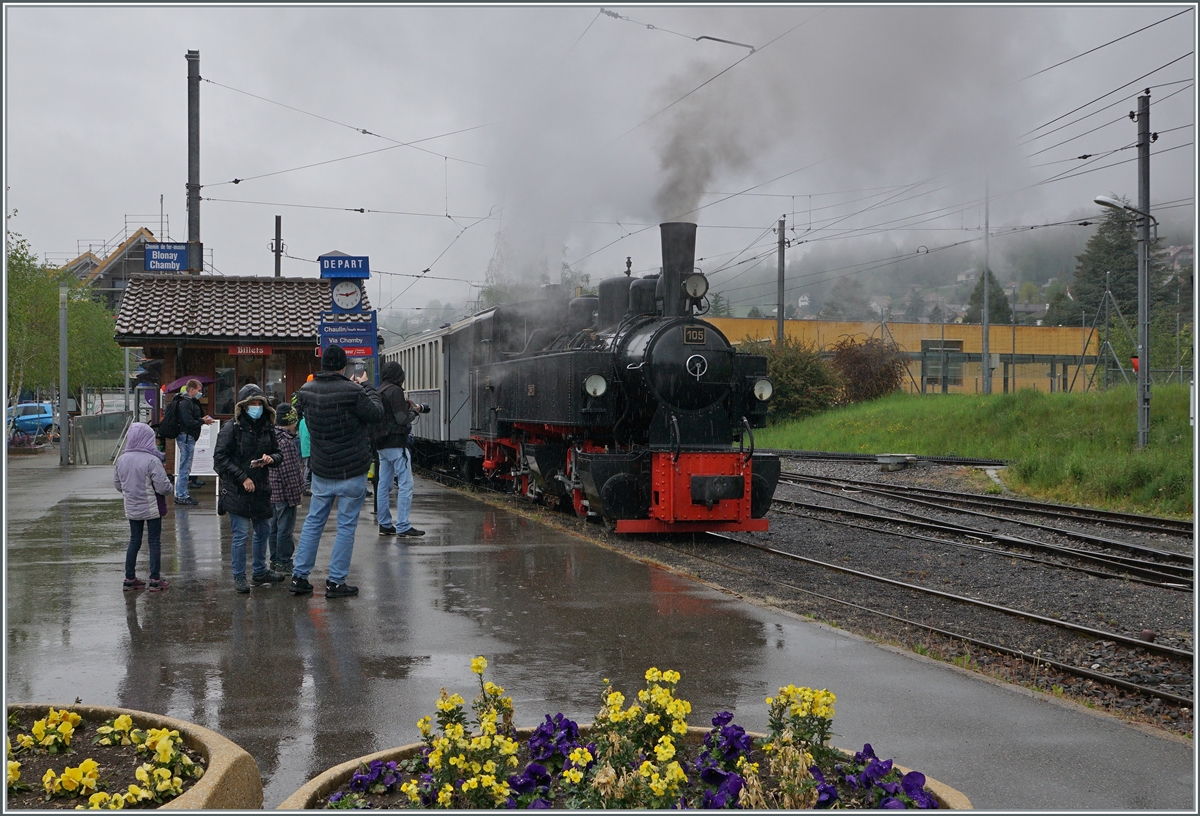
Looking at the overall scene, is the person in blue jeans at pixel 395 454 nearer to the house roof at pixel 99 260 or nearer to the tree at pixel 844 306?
the house roof at pixel 99 260

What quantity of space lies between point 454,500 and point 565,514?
217 cm

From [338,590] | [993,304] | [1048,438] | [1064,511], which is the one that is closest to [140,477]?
[338,590]

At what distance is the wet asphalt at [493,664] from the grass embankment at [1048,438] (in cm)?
1179

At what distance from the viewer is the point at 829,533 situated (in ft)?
44.7

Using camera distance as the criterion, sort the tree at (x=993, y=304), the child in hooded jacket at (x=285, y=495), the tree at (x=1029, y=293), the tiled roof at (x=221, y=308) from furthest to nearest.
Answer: the tree at (x=1029, y=293), the tree at (x=993, y=304), the tiled roof at (x=221, y=308), the child in hooded jacket at (x=285, y=495)

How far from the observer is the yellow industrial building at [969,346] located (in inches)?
1724

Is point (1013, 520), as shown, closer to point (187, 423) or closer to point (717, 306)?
point (187, 423)

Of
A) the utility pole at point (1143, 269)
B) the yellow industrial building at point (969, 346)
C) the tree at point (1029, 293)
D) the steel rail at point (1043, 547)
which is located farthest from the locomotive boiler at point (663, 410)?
the tree at point (1029, 293)

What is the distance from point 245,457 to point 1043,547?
8.96m

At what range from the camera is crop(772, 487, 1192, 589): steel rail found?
10.4 metres

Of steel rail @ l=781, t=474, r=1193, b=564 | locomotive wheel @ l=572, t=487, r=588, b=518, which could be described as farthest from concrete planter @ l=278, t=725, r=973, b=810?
steel rail @ l=781, t=474, r=1193, b=564

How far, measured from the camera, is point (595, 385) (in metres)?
11.5

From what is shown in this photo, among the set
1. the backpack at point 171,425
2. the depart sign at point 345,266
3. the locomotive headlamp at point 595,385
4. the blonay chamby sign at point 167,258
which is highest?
the blonay chamby sign at point 167,258

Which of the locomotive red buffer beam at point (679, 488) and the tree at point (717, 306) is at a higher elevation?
the tree at point (717, 306)
